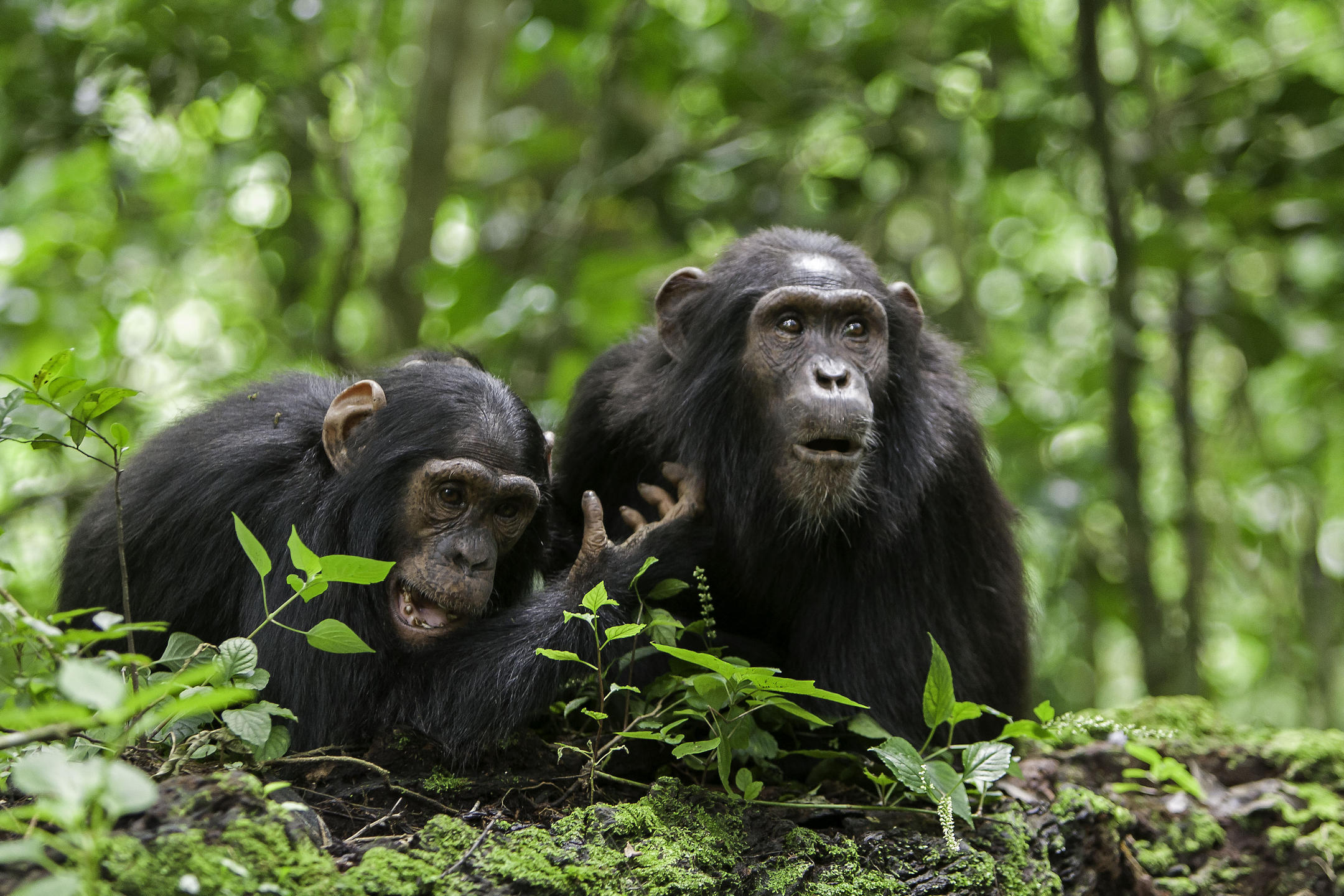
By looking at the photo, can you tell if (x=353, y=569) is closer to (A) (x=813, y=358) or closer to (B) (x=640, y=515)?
(B) (x=640, y=515)

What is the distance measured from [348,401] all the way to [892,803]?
7.59ft

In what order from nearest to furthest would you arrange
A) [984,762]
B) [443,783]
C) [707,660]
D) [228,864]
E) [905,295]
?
[228,864]
[707,660]
[443,783]
[984,762]
[905,295]

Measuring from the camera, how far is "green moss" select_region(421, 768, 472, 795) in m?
3.30

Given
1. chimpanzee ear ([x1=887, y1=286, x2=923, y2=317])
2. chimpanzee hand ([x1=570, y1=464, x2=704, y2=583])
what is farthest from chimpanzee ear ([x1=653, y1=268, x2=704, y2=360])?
chimpanzee ear ([x1=887, y1=286, x2=923, y2=317])

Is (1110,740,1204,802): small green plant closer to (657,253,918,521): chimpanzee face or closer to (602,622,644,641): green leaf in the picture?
(657,253,918,521): chimpanzee face

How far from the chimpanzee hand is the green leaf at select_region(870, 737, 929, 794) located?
46.7 inches

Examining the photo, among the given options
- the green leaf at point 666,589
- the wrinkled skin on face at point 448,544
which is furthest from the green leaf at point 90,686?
the green leaf at point 666,589

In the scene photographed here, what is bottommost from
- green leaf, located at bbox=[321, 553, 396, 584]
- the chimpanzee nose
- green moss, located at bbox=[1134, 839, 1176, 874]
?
green moss, located at bbox=[1134, 839, 1176, 874]

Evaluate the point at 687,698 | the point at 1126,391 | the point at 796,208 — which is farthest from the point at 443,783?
the point at 796,208

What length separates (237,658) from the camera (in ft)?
9.72

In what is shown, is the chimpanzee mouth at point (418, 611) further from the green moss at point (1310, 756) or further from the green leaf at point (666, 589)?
the green moss at point (1310, 756)

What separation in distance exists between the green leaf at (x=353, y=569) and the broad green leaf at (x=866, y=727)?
166 centimetres

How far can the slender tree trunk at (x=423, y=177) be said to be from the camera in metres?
8.15

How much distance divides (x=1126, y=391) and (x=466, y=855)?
492 cm
